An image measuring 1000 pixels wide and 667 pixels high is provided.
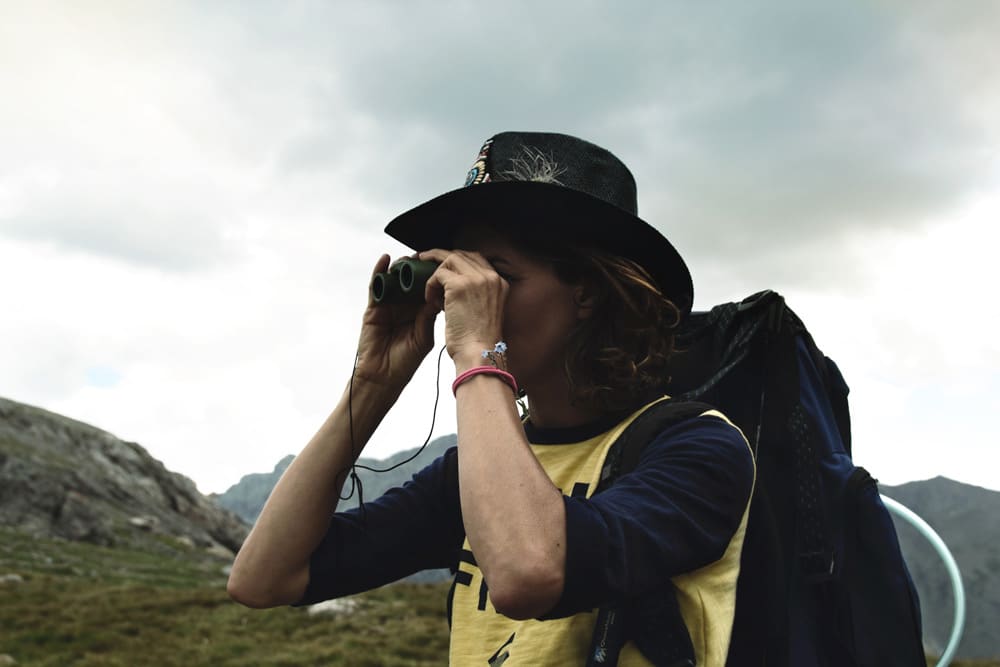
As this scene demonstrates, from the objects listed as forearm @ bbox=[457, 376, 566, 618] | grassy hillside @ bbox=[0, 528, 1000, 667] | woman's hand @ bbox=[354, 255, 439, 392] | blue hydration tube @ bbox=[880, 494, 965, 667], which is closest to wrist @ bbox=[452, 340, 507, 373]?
forearm @ bbox=[457, 376, 566, 618]

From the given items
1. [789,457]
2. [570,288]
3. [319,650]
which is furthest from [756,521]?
[319,650]

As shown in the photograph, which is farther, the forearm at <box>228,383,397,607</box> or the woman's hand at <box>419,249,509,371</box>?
the forearm at <box>228,383,397,607</box>

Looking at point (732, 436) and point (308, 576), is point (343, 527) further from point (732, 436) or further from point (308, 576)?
point (732, 436)

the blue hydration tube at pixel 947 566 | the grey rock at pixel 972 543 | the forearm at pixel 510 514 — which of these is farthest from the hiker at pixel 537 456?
the grey rock at pixel 972 543

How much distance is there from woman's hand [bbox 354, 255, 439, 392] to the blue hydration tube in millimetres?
1751

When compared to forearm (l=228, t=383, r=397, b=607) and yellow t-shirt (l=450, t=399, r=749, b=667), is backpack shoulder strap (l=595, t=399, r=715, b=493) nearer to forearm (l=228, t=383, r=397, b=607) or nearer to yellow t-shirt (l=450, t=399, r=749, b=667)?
yellow t-shirt (l=450, t=399, r=749, b=667)

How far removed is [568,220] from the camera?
285 centimetres

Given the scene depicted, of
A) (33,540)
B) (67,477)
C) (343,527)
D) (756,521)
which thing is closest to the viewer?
(756,521)

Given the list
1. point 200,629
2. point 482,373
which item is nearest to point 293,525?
point 482,373

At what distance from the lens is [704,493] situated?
7.37 feet

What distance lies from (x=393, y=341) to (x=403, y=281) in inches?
16.9

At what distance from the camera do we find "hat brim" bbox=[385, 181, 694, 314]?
2.80 metres

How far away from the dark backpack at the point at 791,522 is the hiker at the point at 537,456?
0.29 feet

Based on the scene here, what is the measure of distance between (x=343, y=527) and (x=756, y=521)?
1.49 m
